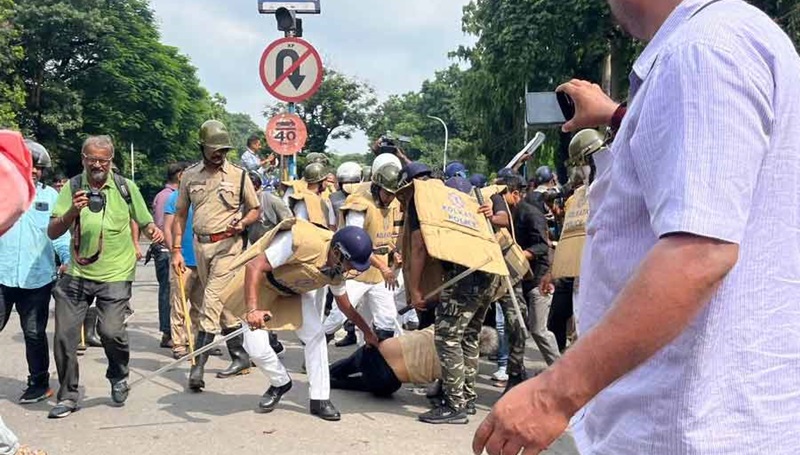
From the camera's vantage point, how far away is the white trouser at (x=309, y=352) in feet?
16.8

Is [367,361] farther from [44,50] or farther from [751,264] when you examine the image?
[44,50]

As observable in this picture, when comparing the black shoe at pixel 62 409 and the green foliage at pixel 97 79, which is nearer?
the black shoe at pixel 62 409

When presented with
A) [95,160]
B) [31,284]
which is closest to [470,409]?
[95,160]

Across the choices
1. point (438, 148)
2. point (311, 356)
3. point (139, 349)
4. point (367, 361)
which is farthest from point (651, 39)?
point (438, 148)

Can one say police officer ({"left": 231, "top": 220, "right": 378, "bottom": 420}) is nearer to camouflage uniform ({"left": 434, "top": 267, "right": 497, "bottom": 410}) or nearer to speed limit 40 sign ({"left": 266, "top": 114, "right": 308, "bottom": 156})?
camouflage uniform ({"left": 434, "top": 267, "right": 497, "bottom": 410})

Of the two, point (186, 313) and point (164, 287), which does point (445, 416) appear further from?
point (164, 287)

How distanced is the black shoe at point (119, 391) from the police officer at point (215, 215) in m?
0.72

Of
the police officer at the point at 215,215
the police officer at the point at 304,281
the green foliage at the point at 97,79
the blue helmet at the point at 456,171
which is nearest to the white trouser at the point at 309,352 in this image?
the police officer at the point at 304,281

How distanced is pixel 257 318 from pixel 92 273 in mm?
1370

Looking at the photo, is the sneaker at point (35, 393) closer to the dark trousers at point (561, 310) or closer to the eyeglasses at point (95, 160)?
the eyeglasses at point (95, 160)

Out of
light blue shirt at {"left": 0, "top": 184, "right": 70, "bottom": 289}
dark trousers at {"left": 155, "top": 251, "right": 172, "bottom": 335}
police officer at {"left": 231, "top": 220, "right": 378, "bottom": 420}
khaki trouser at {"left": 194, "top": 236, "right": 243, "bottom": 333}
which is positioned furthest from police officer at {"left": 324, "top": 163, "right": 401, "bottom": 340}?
light blue shirt at {"left": 0, "top": 184, "right": 70, "bottom": 289}

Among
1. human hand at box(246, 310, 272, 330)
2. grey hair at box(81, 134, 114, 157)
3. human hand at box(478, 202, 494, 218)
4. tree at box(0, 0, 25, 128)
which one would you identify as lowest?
human hand at box(246, 310, 272, 330)

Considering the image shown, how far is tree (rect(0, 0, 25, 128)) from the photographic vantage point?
88.8ft

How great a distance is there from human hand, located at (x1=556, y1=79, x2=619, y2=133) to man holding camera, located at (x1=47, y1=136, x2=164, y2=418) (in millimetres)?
4037
